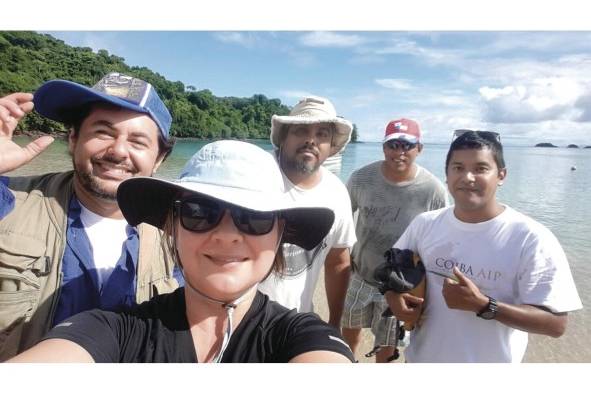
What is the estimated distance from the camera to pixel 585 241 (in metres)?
9.72

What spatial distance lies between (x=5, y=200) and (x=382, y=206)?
267 cm

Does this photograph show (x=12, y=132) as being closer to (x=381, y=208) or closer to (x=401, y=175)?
(x=381, y=208)

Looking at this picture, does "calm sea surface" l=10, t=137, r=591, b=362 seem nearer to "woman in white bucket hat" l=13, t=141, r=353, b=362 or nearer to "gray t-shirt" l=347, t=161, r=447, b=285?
"gray t-shirt" l=347, t=161, r=447, b=285

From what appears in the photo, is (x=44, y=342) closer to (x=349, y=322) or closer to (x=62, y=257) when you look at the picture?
(x=62, y=257)

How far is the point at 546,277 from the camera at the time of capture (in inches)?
70.6

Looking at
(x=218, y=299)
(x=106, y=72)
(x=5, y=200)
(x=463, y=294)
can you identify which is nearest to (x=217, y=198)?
(x=218, y=299)

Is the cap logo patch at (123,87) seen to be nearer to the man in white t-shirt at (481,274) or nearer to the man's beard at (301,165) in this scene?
the man's beard at (301,165)

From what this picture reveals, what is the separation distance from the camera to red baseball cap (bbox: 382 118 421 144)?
11.4 ft

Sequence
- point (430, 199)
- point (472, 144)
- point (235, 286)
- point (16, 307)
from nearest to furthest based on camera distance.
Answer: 1. point (235, 286)
2. point (16, 307)
3. point (472, 144)
4. point (430, 199)

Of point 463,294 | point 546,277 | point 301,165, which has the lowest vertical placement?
point 463,294

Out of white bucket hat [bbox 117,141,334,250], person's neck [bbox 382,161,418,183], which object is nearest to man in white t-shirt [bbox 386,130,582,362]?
white bucket hat [bbox 117,141,334,250]

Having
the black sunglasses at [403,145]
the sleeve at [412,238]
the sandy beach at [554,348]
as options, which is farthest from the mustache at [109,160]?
the sandy beach at [554,348]
